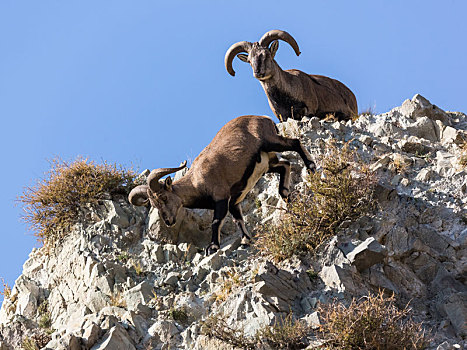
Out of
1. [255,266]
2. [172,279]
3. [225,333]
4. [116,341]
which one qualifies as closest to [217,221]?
[172,279]

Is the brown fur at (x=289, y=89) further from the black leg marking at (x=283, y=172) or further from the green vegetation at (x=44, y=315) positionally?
the green vegetation at (x=44, y=315)

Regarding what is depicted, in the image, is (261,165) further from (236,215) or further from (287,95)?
(287,95)

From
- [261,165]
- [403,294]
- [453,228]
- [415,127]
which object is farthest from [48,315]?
[415,127]

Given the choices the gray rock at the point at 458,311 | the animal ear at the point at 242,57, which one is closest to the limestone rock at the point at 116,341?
the gray rock at the point at 458,311

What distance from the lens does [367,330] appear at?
1212 cm

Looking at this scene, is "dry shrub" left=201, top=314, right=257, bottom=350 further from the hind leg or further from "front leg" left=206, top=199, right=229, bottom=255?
the hind leg

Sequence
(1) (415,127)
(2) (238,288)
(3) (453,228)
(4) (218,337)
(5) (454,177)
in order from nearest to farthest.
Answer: (4) (218,337)
(2) (238,288)
(3) (453,228)
(5) (454,177)
(1) (415,127)

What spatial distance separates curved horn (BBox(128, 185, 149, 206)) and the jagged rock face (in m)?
0.46

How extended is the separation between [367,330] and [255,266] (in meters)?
3.13

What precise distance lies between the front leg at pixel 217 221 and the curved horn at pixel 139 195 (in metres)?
1.65

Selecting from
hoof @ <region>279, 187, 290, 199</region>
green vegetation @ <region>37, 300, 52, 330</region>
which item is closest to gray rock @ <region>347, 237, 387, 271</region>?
hoof @ <region>279, 187, 290, 199</region>

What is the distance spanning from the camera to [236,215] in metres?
16.8

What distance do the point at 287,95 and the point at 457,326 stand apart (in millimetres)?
8745

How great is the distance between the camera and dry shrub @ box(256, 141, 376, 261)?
48.5 feet
